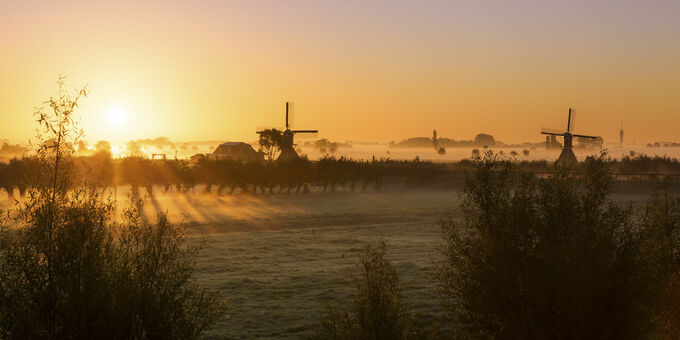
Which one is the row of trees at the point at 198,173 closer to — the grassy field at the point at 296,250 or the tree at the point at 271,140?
the grassy field at the point at 296,250

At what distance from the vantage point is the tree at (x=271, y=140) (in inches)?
4230

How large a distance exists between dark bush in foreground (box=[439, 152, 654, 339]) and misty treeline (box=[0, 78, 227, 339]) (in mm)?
7234

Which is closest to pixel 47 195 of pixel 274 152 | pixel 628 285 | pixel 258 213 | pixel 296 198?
pixel 628 285

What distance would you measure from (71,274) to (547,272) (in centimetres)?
1065

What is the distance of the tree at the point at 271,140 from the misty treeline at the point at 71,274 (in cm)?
9382

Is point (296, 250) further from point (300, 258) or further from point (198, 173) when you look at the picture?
point (198, 173)

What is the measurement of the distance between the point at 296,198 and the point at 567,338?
5612 cm

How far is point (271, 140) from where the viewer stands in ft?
358

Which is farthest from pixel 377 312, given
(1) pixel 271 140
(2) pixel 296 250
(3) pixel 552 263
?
(1) pixel 271 140

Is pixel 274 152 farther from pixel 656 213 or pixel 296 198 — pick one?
pixel 656 213

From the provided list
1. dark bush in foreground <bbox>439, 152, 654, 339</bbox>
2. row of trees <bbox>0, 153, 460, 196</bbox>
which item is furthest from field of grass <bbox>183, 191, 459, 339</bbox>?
A: row of trees <bbox>0, 153, 460, 196</bbox>

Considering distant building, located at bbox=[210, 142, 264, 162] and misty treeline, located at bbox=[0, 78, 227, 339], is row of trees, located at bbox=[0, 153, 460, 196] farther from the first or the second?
misty treeline, located at bbox=[0, 78, 227, 339]

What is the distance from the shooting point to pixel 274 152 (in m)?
112

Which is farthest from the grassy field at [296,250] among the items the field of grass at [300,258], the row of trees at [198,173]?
the row of trees at [198,173]
